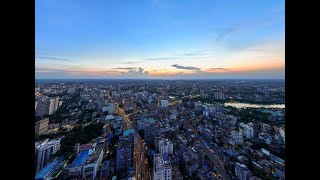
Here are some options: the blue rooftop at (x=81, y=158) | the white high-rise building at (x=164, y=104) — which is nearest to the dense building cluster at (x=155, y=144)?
the blue rooftop at (x=81, y=158)

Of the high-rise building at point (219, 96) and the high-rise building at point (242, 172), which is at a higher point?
the high-rise building at point (219, 96)

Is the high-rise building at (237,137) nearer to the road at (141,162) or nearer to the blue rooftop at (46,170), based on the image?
the road at (141,162)

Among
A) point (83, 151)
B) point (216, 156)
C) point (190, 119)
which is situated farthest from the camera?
point (190, 119)

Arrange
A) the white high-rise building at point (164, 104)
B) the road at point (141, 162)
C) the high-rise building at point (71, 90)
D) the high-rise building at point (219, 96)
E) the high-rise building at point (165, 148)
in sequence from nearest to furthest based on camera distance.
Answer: the road at point (141, 162) < the high-rise building at point (165, 148) < the high-rise building at point (71, 90) < the white high-rise building at point (164, 104) < the high-rise building at point (219, 96)

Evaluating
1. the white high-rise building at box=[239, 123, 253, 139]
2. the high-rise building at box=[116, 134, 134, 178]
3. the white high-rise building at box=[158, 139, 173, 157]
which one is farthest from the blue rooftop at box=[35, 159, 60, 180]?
the white high-rise building at box=[239, 123, 253, 139]

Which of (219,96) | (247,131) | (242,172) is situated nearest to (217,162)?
(242,172)

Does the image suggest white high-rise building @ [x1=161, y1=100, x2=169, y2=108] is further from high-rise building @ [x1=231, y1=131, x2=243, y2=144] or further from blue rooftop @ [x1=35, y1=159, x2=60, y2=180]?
blue rooftop @ [x1=35, y1=159, x2=60, y2=180]
